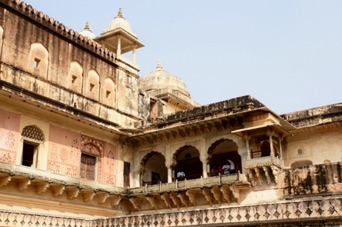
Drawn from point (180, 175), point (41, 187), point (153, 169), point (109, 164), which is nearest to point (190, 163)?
point (180, 175)

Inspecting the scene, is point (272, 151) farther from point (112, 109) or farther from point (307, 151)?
point (112, 109)

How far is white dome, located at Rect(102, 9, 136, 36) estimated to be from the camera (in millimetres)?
19000

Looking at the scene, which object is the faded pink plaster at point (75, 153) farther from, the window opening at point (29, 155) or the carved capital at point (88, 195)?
the carved capital at point (88, 195)

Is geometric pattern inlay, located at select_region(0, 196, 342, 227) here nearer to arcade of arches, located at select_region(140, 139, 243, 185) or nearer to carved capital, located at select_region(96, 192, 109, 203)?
carved capital, located at select_region(96, 192, 109, 203)

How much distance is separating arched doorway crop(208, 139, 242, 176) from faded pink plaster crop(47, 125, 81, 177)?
216 inches

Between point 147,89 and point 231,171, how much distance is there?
9005 mm

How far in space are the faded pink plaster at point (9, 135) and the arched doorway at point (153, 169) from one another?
5.85 m

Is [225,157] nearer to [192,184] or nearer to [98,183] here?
[192,184]

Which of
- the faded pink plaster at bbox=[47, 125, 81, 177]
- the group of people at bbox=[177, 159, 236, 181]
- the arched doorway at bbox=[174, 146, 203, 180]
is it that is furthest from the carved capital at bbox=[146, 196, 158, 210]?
the faded pink plaster at bbox=[47, 125, 81, 177]

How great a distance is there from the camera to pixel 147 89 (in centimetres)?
2420

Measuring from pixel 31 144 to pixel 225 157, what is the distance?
7913 mm

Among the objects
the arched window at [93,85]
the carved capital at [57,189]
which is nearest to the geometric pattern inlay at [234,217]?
the carved capital at [57,189]

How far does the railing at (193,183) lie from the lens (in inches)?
559

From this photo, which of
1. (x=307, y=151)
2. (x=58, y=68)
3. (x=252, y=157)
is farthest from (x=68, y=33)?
(x=307, y=151)
